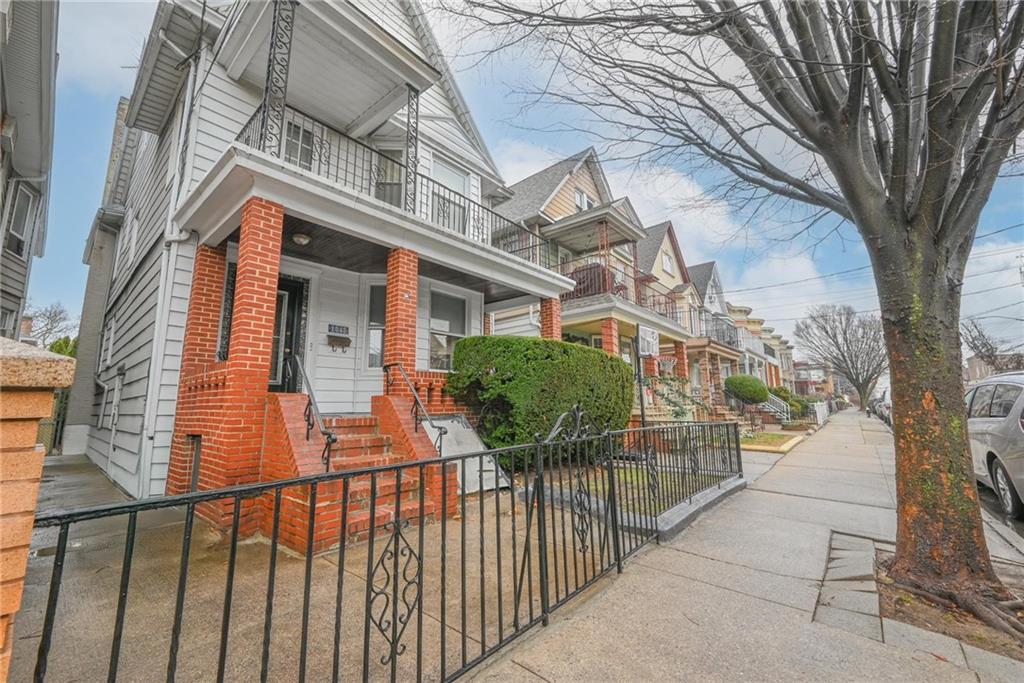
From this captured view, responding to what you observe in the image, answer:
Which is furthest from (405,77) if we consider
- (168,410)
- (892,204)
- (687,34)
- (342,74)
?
(892,204)

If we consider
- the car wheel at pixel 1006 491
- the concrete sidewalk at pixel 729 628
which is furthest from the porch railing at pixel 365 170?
the car wheel at pixel 1006 491

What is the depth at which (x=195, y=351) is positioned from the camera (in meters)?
5.80

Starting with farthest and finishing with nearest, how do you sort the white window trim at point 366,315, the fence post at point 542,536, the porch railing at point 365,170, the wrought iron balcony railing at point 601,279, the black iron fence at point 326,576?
the wrought iron balcony railing at point 601,279 → the white window trim at point 366,315 → the porch railing at point 365,170 → the fence post at point 542,536 → the black iron fence at point 326,576

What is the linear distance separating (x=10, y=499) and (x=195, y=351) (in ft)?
18.3

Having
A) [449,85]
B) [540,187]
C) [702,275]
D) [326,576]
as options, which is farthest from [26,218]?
[702,275]

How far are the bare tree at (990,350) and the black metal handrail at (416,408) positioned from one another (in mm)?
22985

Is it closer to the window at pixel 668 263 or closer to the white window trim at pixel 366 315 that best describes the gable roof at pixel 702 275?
the window at pixel 668 263

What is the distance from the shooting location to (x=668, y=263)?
22.8m

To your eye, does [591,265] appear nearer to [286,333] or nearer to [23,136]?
[286,333]

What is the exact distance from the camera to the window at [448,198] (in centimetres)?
881

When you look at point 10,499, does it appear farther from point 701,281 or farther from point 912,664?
point 701,281

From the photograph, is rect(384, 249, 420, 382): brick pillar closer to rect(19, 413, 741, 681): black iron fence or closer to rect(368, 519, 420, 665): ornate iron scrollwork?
rect(19, 413, 741, 681): black iron fence

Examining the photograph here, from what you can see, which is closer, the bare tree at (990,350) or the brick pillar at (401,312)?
the brick pillar at (401,312)

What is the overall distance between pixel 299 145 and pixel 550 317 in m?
5.71
